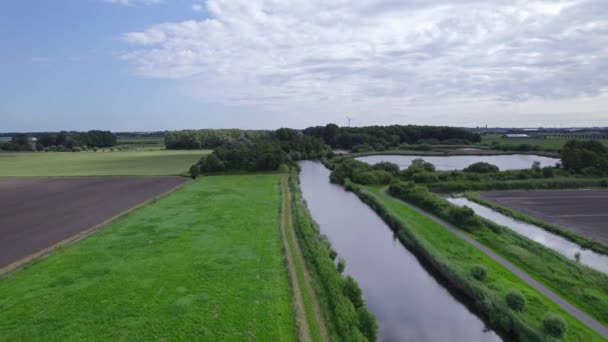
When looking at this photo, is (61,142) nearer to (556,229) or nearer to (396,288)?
(396,288)

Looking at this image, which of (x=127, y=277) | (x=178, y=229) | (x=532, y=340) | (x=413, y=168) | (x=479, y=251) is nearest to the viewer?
(x=532, y=340)

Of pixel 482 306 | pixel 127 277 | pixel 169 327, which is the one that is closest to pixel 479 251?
pixel 482 306

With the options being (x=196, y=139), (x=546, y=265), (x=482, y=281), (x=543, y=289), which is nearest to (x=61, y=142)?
(x=196, y=139)

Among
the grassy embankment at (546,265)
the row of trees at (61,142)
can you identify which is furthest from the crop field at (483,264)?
the row of trees at (61,142)

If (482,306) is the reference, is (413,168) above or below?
above

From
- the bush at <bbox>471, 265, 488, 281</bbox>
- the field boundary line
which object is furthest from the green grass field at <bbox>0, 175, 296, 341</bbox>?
the bush at <bbox>471, 265, 488, 281</bbox>

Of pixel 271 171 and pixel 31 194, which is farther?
pixel 271 171

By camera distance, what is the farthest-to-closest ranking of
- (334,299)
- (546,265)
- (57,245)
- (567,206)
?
(567,206), (57,245), (546,265), (334,299)

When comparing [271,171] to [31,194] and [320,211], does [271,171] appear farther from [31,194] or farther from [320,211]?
[31,194]
